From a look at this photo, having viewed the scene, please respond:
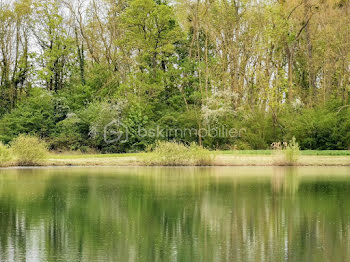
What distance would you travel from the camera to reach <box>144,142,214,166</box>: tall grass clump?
99.2 feet

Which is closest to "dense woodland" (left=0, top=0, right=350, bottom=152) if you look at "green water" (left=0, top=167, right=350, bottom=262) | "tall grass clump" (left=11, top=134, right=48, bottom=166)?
"tall grass clump" (left=11, top=134, right=48, bottom=166)

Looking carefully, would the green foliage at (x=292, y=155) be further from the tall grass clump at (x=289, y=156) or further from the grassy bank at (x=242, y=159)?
the grassy bank at (x=242, y=159)

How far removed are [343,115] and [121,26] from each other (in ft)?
64.2

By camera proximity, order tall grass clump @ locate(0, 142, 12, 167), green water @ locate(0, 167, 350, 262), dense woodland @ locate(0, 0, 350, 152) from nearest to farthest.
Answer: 1. green water @ locate(0, 167, 350, 262)
2. tall grass clump @ locate(0, 142, 12, 167)
3. dense woodland @ locate(0, 0, 350, 152)

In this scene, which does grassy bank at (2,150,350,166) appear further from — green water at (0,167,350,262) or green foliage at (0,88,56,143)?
green foliage at (0,88,56,143)

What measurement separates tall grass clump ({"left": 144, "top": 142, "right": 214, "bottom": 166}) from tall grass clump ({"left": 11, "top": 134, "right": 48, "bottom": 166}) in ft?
19.6

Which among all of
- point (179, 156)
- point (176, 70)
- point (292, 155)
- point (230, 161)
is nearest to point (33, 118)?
point (176, 70)

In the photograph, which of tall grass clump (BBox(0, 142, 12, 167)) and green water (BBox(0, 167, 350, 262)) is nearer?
green water (BBox(0, 167, 350, 262))

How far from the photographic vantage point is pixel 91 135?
133 feet

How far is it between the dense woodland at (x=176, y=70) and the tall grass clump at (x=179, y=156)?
827 cm

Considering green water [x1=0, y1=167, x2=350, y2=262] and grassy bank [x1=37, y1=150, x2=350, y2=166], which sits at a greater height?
grassy bank [x1=37, y1=150, x2=350, y2=166]

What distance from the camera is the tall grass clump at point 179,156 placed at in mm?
30234

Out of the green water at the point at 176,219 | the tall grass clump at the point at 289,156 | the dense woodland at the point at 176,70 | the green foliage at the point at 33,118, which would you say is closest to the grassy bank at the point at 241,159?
the tall grass clump at the point at 289,156

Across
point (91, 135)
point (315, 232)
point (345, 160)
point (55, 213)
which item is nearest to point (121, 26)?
point (91, 135)
